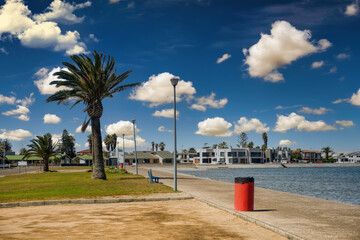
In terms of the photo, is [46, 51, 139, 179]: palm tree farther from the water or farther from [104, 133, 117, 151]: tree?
[104, 133, 117, 151]: tree

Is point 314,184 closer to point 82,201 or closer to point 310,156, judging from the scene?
point 82,201

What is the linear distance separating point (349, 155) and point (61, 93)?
600ft

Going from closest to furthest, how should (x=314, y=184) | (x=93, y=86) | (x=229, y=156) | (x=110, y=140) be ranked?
(x=93, y=86), (x=314, y=184), (x=229, y=156), (x=110, y=140)

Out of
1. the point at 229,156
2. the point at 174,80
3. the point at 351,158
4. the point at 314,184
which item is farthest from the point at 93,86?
the point at 351,158

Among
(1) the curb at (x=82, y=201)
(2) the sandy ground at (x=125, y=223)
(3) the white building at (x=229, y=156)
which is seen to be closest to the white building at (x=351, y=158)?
(3) the white building at (x=229, y=156)

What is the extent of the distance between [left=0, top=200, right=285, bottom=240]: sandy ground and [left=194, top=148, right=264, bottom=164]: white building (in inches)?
4663

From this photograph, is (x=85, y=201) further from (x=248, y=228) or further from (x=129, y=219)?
(x=248, y=228)

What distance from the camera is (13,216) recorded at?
35.6 ft

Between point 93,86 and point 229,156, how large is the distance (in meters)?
106

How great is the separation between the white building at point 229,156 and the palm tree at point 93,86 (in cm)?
10338

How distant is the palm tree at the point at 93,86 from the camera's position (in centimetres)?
2892

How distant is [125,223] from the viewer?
937 cm

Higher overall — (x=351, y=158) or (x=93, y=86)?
(x=93, y=86)

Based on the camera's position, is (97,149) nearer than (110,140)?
Yes
